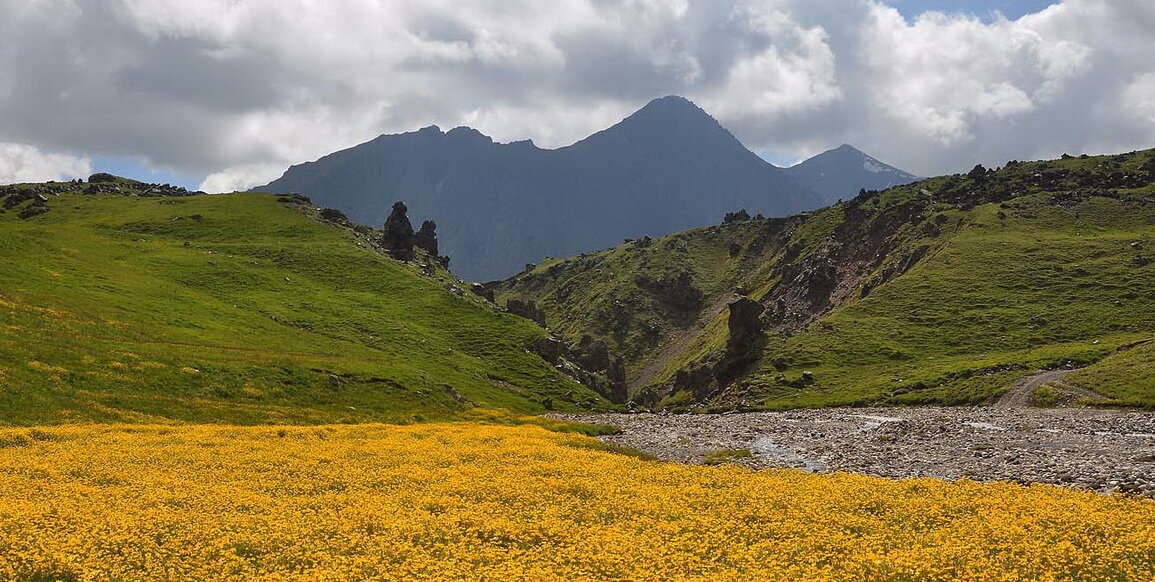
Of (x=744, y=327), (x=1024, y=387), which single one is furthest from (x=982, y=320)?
(x=1024, y=387)

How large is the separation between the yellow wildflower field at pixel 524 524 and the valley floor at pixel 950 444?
7.73 metres

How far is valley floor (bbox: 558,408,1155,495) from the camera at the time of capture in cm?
3272

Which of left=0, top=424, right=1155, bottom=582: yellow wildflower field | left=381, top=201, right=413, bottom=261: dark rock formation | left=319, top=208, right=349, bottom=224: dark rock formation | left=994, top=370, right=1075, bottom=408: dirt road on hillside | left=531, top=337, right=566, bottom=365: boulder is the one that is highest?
left=319, top=208, right=349, bottom=224: dark rock formation

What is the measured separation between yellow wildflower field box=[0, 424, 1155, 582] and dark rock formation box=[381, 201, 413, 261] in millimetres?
145811

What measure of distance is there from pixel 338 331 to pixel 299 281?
29026 millimetres

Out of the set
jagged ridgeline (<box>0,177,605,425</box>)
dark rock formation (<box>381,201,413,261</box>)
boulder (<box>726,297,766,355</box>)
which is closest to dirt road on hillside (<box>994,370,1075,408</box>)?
boulder (<box>726,297,766,355</box>)

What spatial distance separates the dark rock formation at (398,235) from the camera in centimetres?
17912

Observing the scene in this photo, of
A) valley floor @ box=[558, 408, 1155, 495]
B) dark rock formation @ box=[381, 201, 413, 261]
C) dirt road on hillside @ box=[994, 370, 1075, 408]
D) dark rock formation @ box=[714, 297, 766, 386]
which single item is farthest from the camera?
dark rock formation @ box=[381, 201, 413, 261]

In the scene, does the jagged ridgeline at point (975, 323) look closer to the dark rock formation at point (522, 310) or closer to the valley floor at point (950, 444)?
the valley floor at point (950, 444)

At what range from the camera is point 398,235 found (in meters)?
182

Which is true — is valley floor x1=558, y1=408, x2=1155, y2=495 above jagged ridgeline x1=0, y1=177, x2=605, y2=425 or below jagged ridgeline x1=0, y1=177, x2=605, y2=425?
below

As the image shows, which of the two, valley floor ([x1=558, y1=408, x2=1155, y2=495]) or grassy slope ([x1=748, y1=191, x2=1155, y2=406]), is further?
grassy slope ([x1=748, y1=191, x2=1155, y2=406])

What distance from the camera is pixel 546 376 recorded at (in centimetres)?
10488

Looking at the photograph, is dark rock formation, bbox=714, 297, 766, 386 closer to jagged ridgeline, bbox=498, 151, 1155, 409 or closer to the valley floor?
jagged ridgeline, bbox=498, 151, 1155, 409
